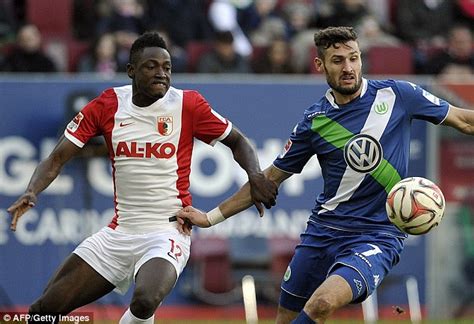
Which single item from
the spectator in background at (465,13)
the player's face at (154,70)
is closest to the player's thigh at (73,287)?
the player's face at (154,70)

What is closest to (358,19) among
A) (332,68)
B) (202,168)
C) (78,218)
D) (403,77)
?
(403,77)

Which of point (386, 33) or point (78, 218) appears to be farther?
point (386, 33)

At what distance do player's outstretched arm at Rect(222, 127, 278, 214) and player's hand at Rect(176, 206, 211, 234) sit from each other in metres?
0.44

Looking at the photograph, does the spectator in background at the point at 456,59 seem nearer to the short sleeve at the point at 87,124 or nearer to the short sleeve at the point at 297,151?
the short sleeve at the point at 297,151

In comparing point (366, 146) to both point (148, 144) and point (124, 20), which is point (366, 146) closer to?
point (148, 144)

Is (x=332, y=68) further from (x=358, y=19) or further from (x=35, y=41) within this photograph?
(x=358, y=19)

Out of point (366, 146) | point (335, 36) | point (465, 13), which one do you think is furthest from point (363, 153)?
point (465, 13)

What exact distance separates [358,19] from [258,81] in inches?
Result: 106

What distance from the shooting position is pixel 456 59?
18.1 meters

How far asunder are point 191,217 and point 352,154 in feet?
4.44

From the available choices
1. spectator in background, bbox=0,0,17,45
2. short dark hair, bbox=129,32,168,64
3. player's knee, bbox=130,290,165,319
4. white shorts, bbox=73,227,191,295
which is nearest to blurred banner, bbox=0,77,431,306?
spectator in background, bbox=0,0,17,45

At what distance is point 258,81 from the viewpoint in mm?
16609

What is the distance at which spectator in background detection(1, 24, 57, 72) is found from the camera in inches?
658

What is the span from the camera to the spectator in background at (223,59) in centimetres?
1719
